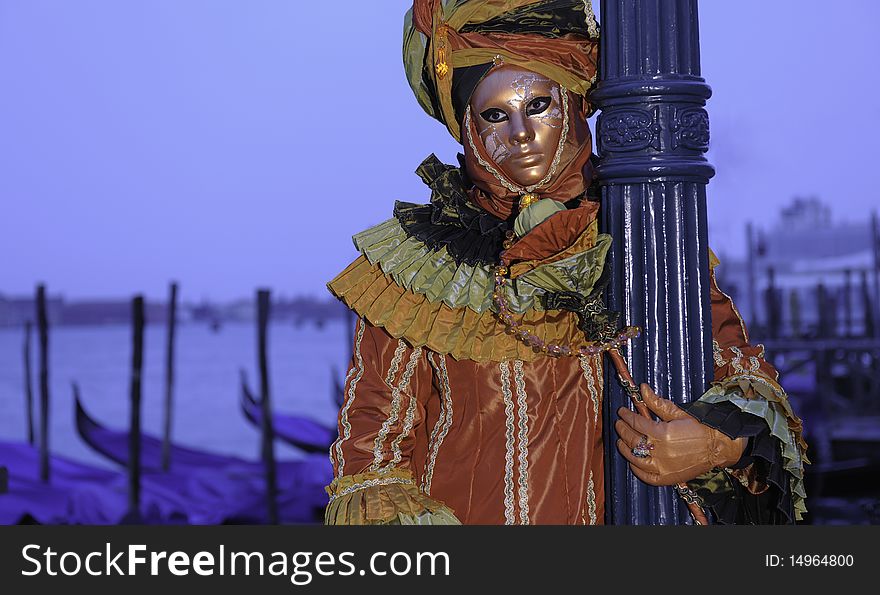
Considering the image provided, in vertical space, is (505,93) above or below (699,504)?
above

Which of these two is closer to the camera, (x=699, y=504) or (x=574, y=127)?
(x=699, y=504)

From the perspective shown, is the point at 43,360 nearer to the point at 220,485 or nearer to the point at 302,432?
the point at 220,485

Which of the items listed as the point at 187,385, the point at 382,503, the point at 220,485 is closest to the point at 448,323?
the point at 382,503

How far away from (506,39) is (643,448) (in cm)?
68

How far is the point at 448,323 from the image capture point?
171cm

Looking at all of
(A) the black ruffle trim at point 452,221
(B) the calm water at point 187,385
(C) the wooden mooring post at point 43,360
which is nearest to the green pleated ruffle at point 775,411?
(A) the black ruffle trim at point 452,221

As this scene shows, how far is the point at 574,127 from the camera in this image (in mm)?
1735

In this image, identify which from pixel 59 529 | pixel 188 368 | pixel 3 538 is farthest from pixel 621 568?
pixel 188 368

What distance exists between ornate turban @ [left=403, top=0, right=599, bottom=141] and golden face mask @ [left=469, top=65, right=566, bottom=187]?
0.06ft

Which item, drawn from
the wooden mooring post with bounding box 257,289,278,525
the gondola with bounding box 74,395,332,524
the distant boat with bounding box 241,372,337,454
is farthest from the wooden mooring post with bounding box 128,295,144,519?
the distant boat with bounding box 241,372,337,454

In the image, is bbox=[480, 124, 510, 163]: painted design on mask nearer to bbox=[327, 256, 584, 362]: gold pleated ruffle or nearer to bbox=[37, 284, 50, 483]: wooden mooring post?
bbox=[327, 256, 584, 362]: gold pleated ruffle

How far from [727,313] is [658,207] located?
304 millimetres

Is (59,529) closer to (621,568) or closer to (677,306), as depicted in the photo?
(621,568)

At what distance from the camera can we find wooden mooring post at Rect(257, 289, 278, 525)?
11242 mm
